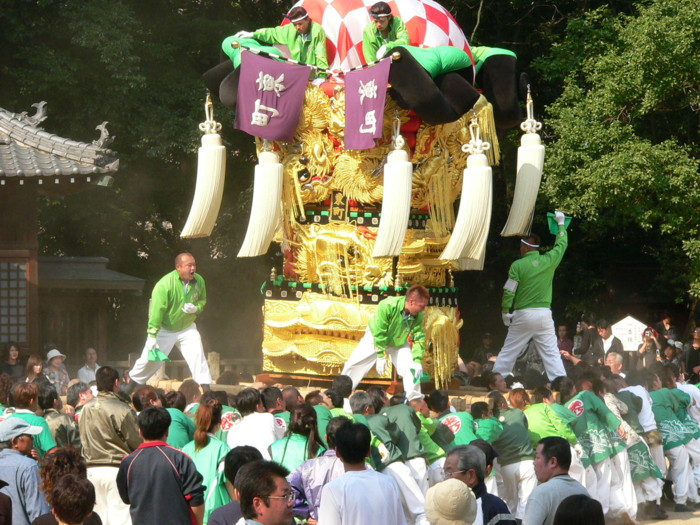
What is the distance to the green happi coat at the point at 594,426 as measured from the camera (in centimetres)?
940

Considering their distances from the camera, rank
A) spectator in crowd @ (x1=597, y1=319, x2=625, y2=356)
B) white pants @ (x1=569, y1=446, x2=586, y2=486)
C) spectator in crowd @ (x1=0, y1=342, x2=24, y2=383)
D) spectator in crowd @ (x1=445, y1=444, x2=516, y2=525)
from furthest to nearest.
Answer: spectator in crowd @ (x1=597, y1=319, x2=625, y2=356), spectator in crowd @ (x1=0, y1=342, x2=24, y2=383), white pants @ (x1=569, y1=446, x2=586, y2=486), spectator in crowd @ (x1=445, y1=444, x2=516, y2=525)

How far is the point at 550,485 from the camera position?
546 cm

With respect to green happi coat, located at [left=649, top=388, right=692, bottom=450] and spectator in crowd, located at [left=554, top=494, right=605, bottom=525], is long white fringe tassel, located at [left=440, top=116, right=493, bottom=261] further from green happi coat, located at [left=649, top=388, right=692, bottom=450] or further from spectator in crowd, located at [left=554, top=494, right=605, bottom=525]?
spectator in crowd, located at [left=554, top=494, right=605, bottom=525]

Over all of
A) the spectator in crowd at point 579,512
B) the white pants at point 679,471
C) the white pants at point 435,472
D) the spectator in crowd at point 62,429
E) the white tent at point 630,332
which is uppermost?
the white tent at point 630,332

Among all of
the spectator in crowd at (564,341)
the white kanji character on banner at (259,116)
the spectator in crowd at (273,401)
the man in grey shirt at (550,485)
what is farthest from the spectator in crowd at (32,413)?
the spectator in crowd at (564,341)

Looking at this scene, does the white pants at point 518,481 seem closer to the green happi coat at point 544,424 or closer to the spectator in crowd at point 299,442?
the green happi coat at point 544,424

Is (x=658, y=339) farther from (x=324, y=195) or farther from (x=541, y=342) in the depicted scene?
(x=324, y=195)

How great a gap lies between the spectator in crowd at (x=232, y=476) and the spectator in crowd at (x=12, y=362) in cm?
717

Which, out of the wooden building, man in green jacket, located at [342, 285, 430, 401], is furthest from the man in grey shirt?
the wooden building

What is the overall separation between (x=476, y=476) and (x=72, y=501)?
6.51ft

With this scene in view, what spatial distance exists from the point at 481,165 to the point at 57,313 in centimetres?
743

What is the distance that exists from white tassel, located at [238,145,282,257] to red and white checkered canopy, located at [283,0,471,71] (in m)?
1.34

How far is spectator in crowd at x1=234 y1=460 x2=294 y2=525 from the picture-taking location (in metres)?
4.70

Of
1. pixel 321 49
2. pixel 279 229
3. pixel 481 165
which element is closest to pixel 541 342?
pixel 481 165
